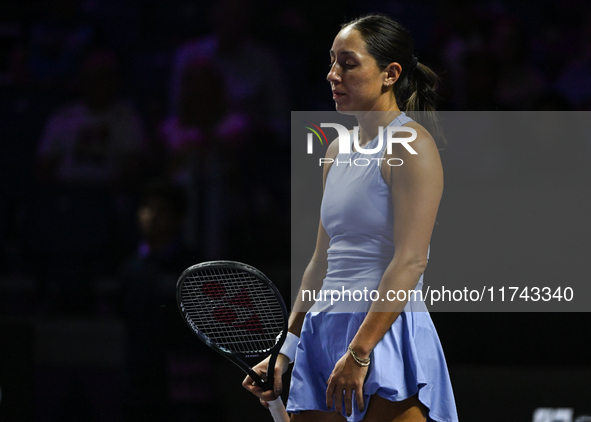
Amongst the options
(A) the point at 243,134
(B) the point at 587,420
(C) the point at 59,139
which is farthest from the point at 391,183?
(C) the point at 59,139

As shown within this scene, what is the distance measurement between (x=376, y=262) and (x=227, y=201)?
3.40 feet

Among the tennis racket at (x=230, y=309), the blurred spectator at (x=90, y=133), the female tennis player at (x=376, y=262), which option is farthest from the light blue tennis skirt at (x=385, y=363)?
the blurred spectator at (x=90, y=133)

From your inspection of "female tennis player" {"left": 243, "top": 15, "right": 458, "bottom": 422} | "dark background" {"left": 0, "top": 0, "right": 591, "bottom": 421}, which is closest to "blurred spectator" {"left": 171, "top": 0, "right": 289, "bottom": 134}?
"dark background" {"left": 0, "top": 0, "right": 591, "bottom": 421}

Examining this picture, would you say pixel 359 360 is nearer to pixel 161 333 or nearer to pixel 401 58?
pixel 401 58

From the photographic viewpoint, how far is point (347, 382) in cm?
115

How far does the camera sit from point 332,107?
6.71ft

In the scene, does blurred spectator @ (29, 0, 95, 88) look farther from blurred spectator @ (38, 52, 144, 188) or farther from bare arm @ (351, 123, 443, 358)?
bare arm @ (351, 123, 443, 358)

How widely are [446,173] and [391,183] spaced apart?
34.8 inches

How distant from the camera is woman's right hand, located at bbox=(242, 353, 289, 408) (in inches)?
51.6

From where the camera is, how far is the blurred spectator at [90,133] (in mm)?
2336

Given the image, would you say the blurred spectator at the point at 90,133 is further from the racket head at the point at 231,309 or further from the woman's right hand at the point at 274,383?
the woman's right hand at the point at 274,383

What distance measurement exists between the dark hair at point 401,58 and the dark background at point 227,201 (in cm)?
67

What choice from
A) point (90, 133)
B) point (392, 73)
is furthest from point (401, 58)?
point (90, 133)

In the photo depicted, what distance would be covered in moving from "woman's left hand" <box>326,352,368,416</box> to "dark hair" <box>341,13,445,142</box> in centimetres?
49
